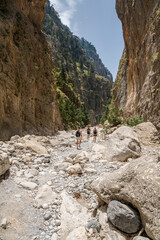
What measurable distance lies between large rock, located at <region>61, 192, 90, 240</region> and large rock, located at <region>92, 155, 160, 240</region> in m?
0.67

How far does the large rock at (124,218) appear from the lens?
254 cm

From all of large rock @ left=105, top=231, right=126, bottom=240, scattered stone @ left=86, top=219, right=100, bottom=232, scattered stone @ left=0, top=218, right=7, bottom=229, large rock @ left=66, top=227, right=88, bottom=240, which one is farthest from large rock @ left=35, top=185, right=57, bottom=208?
large rock @ left=105, top=231, right=126, bottom=240

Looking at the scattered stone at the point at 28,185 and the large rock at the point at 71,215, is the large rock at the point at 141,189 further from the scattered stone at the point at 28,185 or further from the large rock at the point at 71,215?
the scattered stone at the point at 28,185

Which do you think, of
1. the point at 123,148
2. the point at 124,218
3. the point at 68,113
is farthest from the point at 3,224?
the point at 68,113

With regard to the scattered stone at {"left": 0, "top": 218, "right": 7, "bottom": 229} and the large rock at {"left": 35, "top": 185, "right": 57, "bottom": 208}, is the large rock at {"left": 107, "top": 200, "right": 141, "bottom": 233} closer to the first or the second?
the large rock at {"left": 35, "top": 185, "right": 57, "bottom": 208}

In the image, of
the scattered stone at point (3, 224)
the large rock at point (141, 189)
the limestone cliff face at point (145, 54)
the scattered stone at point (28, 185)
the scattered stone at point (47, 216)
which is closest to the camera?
the large rock at point (141, 189)

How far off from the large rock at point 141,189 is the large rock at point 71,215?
26.3 inches

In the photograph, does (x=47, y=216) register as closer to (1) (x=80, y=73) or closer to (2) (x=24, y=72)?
(2) (x=24, y=72)

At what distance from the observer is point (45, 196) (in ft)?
13.6

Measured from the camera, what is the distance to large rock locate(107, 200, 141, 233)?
2.54 meters

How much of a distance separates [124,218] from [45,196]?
2535 mm

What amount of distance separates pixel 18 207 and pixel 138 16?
21.1 meters

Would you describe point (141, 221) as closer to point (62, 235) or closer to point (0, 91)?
point (62, 235)

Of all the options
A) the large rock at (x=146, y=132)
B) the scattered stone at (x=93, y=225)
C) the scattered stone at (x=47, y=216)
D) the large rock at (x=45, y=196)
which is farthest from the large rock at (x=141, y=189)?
the large rock at (x=146, y=132)
